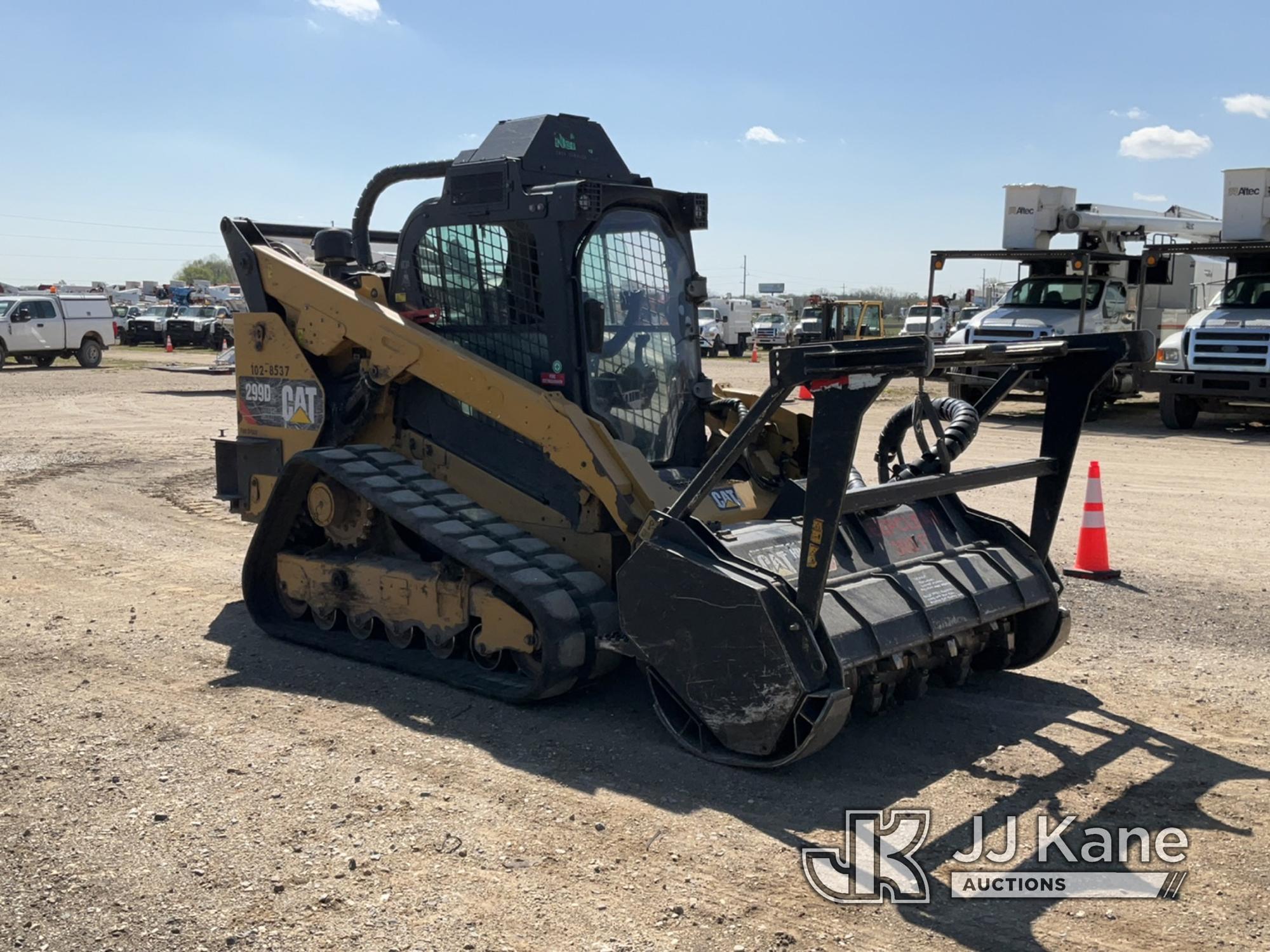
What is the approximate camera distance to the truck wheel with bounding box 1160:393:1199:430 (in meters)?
18.8

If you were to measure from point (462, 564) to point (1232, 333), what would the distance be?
1502 cm

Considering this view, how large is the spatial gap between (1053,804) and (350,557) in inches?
160

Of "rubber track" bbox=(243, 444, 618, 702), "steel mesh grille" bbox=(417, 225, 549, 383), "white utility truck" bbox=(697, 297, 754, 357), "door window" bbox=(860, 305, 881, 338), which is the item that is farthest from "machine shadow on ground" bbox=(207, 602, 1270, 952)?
"white utility truck" bbox=(697, 297, 754, 357)

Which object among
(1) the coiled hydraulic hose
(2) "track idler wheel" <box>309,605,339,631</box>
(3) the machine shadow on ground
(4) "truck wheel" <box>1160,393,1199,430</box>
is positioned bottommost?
(3) the machine shadow on ground

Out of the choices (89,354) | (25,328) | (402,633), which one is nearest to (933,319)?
(89,354)

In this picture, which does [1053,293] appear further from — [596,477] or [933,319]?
[596,477]

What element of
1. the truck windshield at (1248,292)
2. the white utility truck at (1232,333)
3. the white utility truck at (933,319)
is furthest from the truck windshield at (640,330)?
the truck windshield at (1248,292)

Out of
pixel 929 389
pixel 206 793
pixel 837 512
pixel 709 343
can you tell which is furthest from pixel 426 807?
pixel 709 343

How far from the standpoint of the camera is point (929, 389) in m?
24.9

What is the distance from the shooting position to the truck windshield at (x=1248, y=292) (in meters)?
18.5

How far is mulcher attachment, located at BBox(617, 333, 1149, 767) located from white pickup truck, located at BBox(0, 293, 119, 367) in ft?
101

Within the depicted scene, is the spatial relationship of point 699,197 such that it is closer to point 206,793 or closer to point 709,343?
point 206,793

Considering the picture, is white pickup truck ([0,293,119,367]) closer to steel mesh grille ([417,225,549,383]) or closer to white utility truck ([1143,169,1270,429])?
white utility truck ([1143,169,1270,429])

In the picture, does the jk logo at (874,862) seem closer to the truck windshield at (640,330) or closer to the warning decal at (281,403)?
the truck windshield at (640,330)
